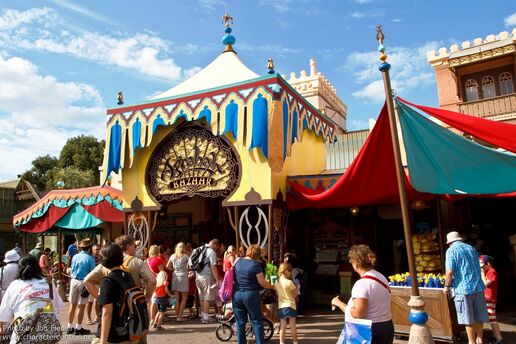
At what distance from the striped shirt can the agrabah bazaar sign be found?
15.4ft

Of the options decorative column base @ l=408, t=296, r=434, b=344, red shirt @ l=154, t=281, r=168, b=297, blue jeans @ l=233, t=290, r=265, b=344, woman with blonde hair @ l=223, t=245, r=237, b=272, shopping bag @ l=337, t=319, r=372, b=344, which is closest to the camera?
shopping bag @ l=337, t=319, r=372, b=344

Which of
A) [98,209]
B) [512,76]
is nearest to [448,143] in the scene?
[98,209]

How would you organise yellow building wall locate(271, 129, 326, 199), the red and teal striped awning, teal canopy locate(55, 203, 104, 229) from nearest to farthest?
yellow building wall locate(271, 129, 326, 199) → the red and teal striped awning → teal canopy locate(55, 203, 104, 229)

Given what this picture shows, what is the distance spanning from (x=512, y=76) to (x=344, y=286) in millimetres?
15262

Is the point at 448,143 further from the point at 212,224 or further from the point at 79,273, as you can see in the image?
the point at 212,224

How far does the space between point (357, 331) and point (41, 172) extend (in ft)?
117

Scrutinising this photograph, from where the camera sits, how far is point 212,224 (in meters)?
12.7

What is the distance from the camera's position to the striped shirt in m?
5.32

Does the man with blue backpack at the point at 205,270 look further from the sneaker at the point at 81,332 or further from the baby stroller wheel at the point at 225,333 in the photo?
the sneaker at the point at 81,332

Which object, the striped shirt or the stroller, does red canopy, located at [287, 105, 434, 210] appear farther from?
the stroller

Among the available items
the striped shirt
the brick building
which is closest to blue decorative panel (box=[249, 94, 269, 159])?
the striped shirt

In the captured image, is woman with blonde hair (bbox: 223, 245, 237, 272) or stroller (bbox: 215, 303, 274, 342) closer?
stroller (bbox: 215, 303, 274, 342)

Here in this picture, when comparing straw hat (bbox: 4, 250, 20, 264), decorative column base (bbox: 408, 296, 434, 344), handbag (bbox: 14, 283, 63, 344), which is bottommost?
decorative column base (bbox: 408, 296, 434, 344)

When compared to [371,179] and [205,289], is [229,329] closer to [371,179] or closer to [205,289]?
[205,289]
